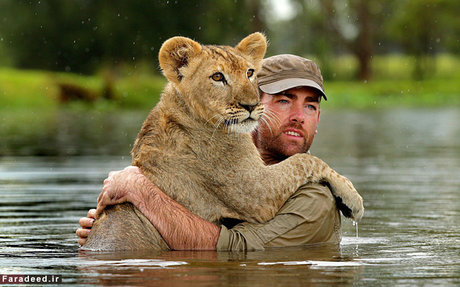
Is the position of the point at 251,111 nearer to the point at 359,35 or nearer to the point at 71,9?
the point at 71,9

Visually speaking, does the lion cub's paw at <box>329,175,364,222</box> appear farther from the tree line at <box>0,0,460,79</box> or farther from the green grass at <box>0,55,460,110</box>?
the tree line at <box>0,0,460,79</box>

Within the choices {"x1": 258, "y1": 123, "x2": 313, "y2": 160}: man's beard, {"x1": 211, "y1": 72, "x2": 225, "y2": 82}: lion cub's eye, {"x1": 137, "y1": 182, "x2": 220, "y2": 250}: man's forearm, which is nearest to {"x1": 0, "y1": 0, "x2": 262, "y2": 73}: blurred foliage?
{"x1": 258, "y1": 123, "x2": 313, "y2": 160}: man's beard

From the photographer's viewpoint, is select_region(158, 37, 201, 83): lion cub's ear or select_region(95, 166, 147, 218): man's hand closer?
select_region(95, 166, 147, 218): man's hand

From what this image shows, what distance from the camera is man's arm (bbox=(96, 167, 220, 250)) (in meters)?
6.63

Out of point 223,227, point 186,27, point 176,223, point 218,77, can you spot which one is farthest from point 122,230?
point 186,27

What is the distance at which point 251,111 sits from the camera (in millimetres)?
6824

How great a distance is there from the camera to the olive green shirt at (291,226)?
6.82 metres

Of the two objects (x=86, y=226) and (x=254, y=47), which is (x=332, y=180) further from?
(x=86, y=226)

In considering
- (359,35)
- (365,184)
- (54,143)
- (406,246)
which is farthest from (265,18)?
(406,246)

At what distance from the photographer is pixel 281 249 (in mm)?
6914

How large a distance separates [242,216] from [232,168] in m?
0.35

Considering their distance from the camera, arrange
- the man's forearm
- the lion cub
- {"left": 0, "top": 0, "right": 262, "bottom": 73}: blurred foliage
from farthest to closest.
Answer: {"left": 0, "top": 0, "right": 262, "bottom": 73}: blurred foliage → the lion cub → the man's forearm

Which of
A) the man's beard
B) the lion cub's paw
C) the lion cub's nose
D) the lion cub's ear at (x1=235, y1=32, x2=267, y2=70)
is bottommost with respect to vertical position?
the lion cub's paw

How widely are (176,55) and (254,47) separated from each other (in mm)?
671
